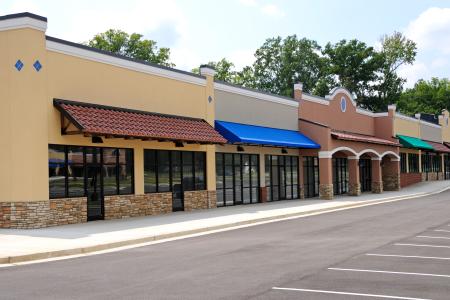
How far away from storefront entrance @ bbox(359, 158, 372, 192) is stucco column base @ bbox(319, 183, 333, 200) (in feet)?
37.1

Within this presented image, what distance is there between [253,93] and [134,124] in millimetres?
11230

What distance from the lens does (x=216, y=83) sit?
2852 centimetres

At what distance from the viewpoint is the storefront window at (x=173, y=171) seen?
78.3ft

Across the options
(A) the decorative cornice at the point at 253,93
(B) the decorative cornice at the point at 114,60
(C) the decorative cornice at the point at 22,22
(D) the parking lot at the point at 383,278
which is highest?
(C) the decorative cornice at the point at 22,22

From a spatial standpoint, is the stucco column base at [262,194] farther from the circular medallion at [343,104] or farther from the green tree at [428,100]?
the green tree at [428,100]

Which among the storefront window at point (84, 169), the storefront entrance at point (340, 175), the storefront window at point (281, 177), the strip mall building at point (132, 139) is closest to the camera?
the strip mall building at point (132, 139)

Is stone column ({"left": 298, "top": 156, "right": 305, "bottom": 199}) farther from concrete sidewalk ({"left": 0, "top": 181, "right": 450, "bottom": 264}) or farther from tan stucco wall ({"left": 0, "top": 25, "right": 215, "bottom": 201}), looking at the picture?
tan stucco wall ({"left": 0, "top": 25, "right": 215, "bottom": 201})

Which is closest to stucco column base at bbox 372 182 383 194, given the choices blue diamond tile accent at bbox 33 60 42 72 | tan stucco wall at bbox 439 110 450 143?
tan stucco wall at bbox 439 110 450 143

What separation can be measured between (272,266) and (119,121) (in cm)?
1142

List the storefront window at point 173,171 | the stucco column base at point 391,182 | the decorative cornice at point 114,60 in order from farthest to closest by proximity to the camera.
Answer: the stucco column base at point 391,182 → the storefront window at point 173,171 → the decorative cornice at point 114,60

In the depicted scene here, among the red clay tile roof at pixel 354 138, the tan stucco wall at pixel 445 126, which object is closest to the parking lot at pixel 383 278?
the red clay tile roof at pixel 354 138

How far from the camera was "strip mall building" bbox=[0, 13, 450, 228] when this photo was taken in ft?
61.9

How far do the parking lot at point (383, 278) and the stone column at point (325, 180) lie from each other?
829 inches

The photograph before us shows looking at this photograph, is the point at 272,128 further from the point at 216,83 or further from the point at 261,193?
the point at 216,83
